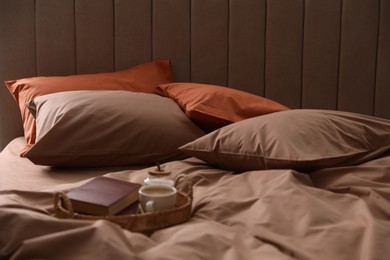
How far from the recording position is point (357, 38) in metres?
2.26

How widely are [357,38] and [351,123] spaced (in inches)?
35.0

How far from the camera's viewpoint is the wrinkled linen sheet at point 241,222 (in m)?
0.75

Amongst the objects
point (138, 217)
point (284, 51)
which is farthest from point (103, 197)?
point (284, 51)

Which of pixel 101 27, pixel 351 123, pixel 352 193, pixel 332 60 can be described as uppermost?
pixel 101 27

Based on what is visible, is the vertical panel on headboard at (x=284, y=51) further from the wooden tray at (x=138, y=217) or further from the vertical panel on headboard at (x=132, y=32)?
the wooden tray at (x=138, y=217)

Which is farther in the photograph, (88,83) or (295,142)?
(88,83)

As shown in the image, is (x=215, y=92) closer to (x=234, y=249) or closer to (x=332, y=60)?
(x=332, y=60)

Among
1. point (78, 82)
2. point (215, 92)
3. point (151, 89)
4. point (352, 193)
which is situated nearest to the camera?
point (352, 193)

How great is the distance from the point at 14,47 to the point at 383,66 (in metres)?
1.68

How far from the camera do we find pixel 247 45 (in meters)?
2.24

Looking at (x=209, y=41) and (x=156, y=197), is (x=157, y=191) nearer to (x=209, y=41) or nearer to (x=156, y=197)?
(x=156, y=197)

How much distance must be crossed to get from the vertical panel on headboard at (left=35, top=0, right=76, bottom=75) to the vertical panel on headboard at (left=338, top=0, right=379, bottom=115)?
124 centimetres

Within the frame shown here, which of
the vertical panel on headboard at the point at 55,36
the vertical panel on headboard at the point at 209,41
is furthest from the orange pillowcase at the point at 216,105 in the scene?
the vertical panel on headboard at the point at 55,36

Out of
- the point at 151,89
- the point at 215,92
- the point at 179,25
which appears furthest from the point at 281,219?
the point at 179,25
